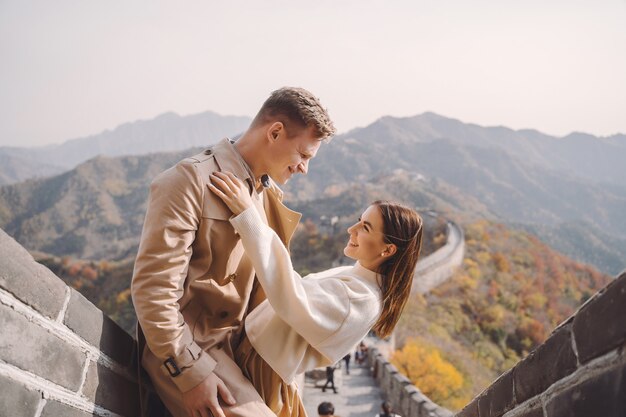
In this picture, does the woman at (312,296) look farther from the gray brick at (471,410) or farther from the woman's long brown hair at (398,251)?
the gray brick at (471,410)

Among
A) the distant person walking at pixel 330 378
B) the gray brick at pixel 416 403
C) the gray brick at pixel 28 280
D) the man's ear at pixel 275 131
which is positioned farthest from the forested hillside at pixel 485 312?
the gray brick at pixel 28 280

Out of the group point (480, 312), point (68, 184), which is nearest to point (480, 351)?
point (480, 312)

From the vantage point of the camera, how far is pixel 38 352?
3.94ft

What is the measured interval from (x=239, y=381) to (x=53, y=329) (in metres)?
0.75

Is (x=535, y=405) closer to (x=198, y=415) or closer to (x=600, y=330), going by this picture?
(x=600, y=330)

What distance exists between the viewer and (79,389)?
137cm

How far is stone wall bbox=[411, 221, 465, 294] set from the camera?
2659 centimetres

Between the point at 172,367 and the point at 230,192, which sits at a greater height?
the point at 230,192

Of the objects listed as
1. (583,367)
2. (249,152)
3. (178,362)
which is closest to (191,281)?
(178,362)

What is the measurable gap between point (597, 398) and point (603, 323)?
0.51ft

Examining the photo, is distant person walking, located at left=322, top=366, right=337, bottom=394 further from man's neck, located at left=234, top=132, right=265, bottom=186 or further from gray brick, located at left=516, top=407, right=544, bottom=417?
gray brick, located at left=516, top=407, right=544, bottom=417

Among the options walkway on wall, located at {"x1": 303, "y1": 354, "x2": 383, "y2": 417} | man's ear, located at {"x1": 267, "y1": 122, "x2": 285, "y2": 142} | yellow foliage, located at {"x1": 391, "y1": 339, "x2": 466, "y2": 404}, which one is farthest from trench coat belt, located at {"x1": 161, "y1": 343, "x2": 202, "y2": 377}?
yellow foliage, located at {"x1": 391, "y1": 339, "x2": 466, "y2": 404}

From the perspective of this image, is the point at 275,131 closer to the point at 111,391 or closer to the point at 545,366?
the point at 111,391

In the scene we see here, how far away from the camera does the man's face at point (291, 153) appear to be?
76.9 inches
